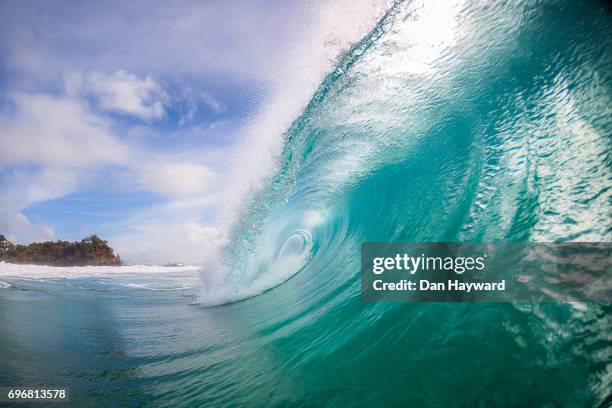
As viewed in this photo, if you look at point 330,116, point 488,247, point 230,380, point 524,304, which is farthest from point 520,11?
point 230,380

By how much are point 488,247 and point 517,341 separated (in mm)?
915

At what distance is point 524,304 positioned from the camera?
189 centimetres

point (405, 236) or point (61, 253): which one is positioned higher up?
point (61, 253)

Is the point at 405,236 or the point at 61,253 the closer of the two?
the point at 405,236

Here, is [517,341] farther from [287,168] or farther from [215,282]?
[215,282]

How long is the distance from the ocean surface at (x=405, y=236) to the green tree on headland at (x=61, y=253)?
71.9 feet

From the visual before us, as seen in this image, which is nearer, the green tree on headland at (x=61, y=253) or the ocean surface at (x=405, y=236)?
the ocean surface at (x=405, y=236)

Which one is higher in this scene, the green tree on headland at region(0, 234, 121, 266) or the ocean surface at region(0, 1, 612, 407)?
the green tree on headland at region(0, 234, 121, 266)

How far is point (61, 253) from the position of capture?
82.5 feet

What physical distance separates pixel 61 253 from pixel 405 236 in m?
33.3

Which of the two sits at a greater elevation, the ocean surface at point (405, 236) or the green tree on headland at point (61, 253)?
the green tree on headland at point (61, 253)

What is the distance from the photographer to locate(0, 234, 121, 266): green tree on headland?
2016 cm

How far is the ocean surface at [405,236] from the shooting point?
5.62 feet

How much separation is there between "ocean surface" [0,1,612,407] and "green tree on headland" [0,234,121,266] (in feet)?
71.9
